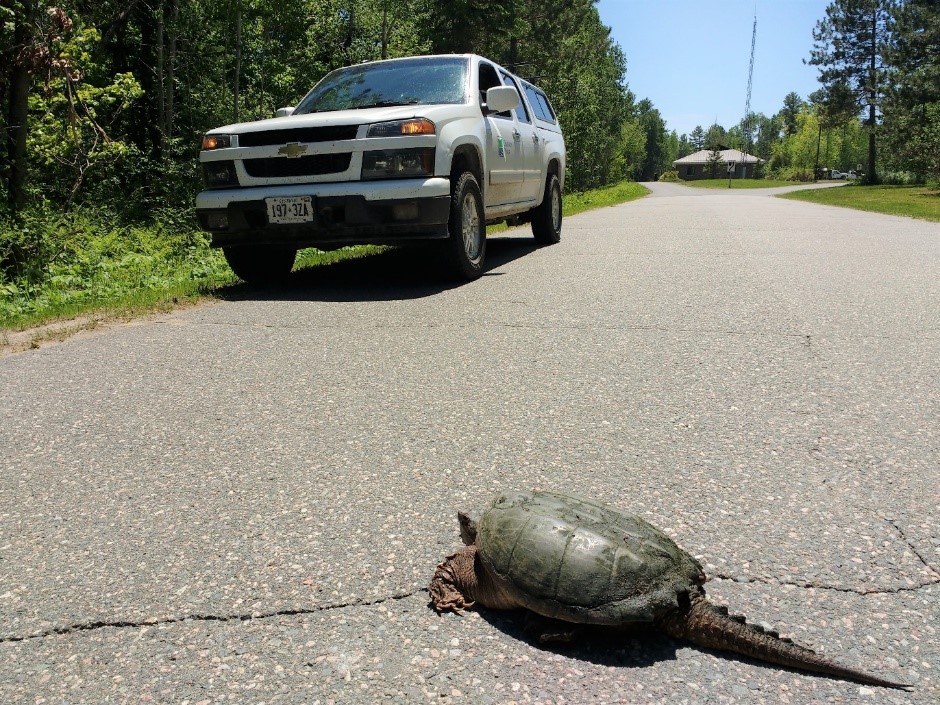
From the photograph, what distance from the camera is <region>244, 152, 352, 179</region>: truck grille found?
6871 millimetres

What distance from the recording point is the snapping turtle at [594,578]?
192 cm

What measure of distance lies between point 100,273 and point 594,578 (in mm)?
8482

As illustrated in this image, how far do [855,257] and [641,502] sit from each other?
864 centimetres

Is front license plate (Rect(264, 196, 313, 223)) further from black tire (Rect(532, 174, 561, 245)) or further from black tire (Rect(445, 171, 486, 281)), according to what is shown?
black tire (Rect(532, 174, 561, 245))

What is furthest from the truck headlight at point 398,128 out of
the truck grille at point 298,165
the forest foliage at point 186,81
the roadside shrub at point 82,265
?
the forest foliage at point 186,81

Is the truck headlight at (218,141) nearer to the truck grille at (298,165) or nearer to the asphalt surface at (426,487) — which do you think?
the truck grille at (298,165)

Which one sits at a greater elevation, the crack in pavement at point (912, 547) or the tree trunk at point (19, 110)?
the tree trunk at point (19, 110)

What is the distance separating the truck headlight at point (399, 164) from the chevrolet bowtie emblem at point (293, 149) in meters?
0.58

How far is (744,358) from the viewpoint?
185 inches

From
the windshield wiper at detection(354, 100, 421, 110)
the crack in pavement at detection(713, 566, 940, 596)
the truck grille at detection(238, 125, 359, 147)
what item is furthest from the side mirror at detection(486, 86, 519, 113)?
the crack in pavement at detection(713, 566, 940, 596)

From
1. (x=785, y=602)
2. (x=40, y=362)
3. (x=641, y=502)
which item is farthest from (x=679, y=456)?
(x=40, y=362)

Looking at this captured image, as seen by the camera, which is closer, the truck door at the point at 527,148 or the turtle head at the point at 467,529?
the turtle head at the point at 467,529

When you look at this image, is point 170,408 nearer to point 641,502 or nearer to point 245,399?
point 245,399

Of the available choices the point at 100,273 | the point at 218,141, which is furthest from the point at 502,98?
the point at 100,273
